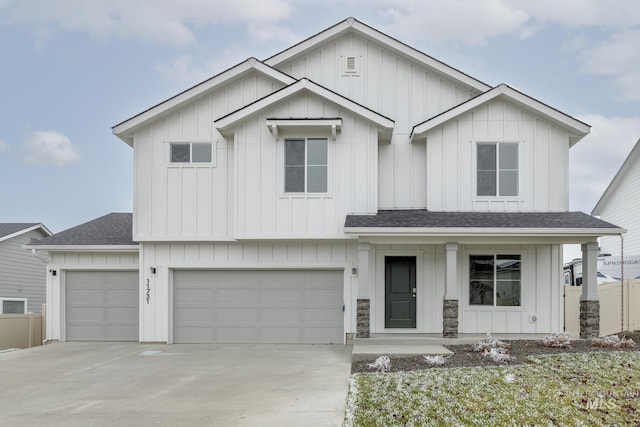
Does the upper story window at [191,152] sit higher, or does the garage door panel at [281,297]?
the upper story window at [191,152]

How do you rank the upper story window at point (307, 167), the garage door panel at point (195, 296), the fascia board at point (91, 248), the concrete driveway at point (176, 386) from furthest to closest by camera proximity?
the fascia board at point (91, 248), the garage door panel at point (195, 296), the upper story window at point (307, 167), the concrete driveway at point (176, 386)

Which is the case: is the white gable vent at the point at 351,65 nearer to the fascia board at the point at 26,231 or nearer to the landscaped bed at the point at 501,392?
the landscaped bed at the point at 501,392

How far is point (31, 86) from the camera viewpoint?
822 inches

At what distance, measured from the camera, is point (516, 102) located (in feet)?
46.9

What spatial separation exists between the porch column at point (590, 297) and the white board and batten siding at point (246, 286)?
5.71 m

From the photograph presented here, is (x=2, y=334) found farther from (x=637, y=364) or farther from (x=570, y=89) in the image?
(x=570, y=89)

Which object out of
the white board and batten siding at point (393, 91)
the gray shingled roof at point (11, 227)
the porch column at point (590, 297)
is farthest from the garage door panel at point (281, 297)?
the gray shingled roof at point (11, 227)

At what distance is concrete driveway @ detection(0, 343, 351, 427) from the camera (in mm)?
7363

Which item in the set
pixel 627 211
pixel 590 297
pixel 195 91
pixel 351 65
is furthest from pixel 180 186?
pixel 627 211

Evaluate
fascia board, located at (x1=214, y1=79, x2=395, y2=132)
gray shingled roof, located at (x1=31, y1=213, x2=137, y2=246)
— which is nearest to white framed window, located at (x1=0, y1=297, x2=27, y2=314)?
gray shingled roof, located at (x1=31, y1=213, x2=137, y2=246)

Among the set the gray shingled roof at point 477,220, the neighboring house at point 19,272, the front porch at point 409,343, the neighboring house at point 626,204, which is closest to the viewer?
the front porch at point 409,343

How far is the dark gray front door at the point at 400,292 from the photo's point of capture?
1450 centimetres

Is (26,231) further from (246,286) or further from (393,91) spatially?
(393,91)

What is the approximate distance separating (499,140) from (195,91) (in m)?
8.25
